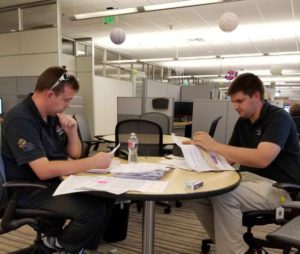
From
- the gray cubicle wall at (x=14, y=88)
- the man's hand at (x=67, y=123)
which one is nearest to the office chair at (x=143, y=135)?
the man's hand at (x=67, y=123)

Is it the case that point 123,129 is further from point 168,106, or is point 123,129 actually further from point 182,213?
point 168,106

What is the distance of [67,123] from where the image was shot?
1804 millimetres

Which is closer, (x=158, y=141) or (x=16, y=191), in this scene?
(x=16, y=191)

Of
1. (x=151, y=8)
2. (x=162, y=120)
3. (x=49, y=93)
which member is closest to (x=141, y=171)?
(x=49, y=93)

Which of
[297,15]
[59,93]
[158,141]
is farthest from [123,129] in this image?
[297,15]

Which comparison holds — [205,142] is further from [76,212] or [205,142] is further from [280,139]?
[76,212]

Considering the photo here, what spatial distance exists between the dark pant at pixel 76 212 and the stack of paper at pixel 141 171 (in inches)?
6.9

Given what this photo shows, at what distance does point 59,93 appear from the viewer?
154cm

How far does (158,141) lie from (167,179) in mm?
1256

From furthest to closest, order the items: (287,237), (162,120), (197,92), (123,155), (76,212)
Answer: (197,92), (162,120), (123,155), (76,212), (287,237)

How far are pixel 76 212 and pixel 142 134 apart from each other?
4.33 ft

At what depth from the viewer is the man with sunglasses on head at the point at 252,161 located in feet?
4.83

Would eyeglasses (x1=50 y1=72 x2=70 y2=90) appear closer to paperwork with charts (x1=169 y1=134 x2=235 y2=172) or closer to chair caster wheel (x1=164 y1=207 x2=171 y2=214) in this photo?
paperwork with charts (x1=169 y1=134 x2=235 y2=172)

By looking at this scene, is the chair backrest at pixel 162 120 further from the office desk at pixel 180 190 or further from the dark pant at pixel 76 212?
the dark pant at pixel 76 212
